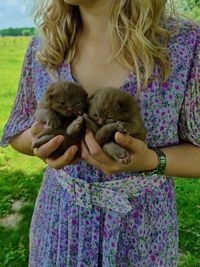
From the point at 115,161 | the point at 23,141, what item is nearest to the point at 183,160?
the point at 115,161

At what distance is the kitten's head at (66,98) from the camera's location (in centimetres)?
164

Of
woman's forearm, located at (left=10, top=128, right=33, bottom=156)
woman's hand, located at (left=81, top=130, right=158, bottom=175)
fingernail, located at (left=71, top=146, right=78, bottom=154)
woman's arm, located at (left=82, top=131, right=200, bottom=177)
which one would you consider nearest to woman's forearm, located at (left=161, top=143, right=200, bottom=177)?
woman's arm, located at (left=82, top=131, right=200, bottom=177)

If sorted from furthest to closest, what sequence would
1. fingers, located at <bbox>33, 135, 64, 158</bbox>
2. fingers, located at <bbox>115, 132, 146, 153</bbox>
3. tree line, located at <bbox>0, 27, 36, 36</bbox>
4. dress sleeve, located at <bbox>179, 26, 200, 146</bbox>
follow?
tree line, located at <bbox>0, 27, 36, 36</bbox> → dress sleeve, located at <bbox>179, 26, 200, 146</bbox> → fingers, located at <bbox>33, 135, 64, 158</bbox> → fingers, located at <bbox>115, 132, 146, 153</bbox>

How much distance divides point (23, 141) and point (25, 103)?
0.18 meters

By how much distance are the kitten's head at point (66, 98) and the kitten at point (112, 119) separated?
4 cm

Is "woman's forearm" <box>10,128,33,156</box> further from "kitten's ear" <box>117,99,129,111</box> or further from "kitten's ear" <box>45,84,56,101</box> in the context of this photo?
"kitten's ear" <box>117,99,129,111</box>

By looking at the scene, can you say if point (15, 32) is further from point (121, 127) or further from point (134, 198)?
point (121, 127)

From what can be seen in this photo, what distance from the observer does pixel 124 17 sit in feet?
6.64

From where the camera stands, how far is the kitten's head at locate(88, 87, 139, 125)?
62.7 inches

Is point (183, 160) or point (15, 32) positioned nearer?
point (183, 160)

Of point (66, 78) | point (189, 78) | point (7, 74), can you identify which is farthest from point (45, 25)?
point (7, 74)

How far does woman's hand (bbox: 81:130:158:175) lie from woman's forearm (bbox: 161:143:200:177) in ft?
0.50

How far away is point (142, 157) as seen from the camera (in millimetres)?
1725

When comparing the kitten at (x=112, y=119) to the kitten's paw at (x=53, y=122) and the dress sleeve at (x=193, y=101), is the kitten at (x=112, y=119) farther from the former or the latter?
the dress sleeve at (x=193, y=101)
